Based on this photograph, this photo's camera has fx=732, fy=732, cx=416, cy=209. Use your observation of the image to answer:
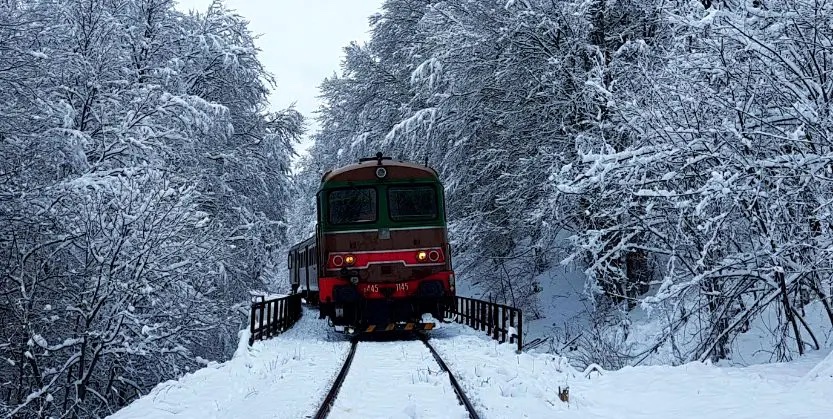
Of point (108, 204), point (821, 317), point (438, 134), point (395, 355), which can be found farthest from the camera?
point (438, 134)

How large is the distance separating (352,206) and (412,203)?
1131 millimetres

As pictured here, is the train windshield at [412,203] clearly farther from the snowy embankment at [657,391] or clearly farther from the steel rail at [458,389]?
the snowy embankment at [657,391]

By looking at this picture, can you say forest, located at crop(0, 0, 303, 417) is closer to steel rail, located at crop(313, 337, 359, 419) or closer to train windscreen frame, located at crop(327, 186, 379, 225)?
train windscreen frame, located at crop(327, 186, 379, 225)

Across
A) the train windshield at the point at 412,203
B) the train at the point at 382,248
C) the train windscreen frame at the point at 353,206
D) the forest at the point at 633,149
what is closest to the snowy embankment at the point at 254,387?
the train at the point at 382,248

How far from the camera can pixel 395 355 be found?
10812 mm

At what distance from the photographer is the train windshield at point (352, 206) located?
44.5 ft

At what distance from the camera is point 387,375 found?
28.8 feet

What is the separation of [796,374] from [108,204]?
9856mm

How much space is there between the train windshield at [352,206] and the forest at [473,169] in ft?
6.50

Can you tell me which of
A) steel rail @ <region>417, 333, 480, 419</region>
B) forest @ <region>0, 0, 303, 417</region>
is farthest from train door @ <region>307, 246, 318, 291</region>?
steel rail @ <region>417, 333, 480, 419</region>

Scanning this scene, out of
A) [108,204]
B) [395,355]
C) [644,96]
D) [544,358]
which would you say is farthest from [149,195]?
[644,96]

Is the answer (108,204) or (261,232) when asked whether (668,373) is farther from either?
(261,232)

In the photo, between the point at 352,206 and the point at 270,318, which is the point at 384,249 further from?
the point at 270,318

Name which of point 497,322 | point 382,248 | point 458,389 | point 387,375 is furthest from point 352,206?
point 458,389
